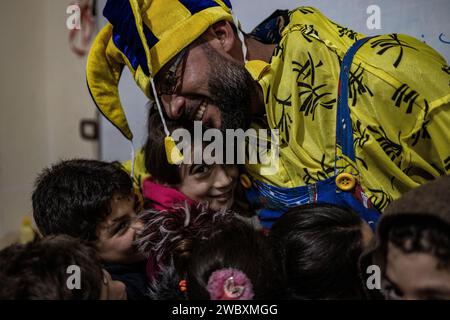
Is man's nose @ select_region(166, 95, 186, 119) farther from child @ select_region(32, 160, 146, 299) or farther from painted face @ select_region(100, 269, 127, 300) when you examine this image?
painted face @ select_region(100, 269, 127, 300)

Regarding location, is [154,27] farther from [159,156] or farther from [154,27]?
[159,156]

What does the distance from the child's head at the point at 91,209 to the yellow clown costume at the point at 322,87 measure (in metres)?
0.31

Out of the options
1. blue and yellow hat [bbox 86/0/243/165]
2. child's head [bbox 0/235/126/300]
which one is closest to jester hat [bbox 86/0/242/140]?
blue and yellow hat [bbox 86/0/243/165]

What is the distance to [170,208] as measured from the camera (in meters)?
1.36

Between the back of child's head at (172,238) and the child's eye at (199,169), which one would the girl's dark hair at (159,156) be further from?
the back of child's head at (172,238)

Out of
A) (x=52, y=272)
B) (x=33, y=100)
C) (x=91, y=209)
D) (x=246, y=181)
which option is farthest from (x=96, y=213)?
(x=33, y=100)

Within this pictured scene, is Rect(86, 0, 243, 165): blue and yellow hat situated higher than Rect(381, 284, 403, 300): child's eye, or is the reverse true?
Rect(86, 0, 243, 165): blue and yellow hat

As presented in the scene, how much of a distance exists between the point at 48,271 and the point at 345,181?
0.74 m

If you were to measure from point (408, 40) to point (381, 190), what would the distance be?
0.40 metres

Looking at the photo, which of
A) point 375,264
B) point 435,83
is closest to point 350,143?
point 435,83

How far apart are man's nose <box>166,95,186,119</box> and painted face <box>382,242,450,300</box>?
0.79m

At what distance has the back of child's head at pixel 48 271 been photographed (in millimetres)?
945

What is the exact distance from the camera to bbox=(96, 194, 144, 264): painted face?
133 centimetres
